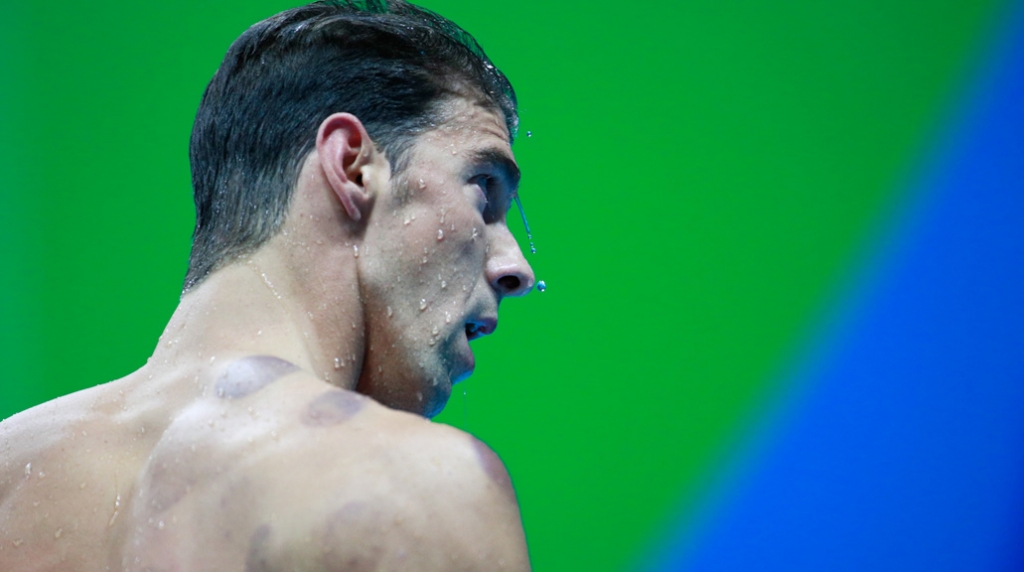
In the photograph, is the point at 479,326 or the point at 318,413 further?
the point at 479,326

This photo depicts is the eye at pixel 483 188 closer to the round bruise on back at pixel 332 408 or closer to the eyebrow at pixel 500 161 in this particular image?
the eyebrow at pixel 500 161

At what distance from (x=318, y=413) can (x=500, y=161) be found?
351 millimetres

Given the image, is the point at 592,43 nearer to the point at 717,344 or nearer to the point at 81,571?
the point at 717,344

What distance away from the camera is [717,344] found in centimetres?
224

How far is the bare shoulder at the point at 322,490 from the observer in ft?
1.73

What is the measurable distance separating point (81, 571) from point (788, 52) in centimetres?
205

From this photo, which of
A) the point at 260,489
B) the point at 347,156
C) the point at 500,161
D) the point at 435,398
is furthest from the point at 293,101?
the point at 260,489

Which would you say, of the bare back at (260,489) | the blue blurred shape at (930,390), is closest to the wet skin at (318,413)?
the bare back at (260,489)

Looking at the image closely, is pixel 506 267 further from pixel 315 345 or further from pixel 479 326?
pixel 315 345

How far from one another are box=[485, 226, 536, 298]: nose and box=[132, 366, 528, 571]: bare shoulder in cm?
28

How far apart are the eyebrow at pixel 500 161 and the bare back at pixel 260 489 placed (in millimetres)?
284

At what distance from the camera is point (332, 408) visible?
0.59 m

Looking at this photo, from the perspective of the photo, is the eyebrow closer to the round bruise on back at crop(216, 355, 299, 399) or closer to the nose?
the nose

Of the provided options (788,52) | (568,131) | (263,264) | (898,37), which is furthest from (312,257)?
(898,37)
